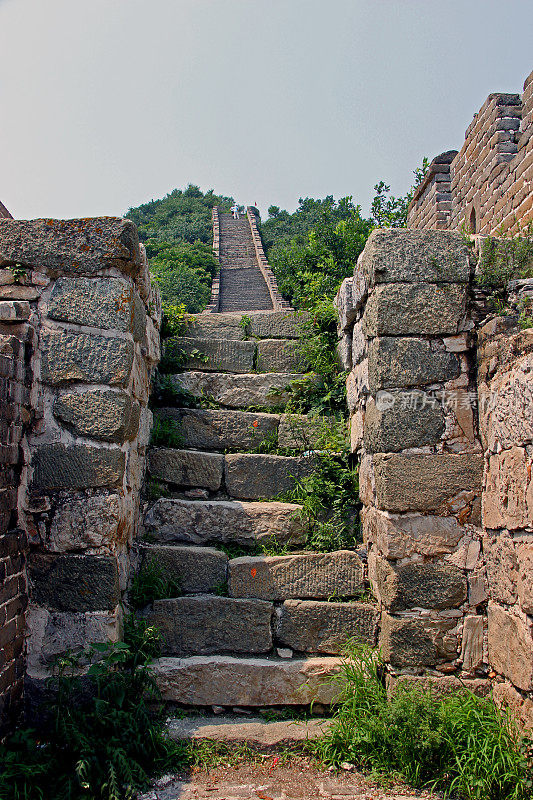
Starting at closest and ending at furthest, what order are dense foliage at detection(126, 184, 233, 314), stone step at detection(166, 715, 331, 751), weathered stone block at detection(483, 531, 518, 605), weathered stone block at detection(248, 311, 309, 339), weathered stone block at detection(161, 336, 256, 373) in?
weathered stone block at detection(483, 531, 518, 605)
stone step at detection(166, 715, 331, 751)
weathered stone block at detection(161, 336, 256, 373)
weathered stone block at detection(248, 311, 309, 339)
dense foliage at detection(126, 184, 233, 314)

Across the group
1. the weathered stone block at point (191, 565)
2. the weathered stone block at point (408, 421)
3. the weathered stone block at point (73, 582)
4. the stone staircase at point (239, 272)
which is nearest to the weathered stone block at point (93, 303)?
the weathered stone block at point (73, 582)

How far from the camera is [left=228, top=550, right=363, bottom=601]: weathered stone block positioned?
3.56m

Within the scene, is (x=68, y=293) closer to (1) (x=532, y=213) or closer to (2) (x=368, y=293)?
(2) (x=368, y=293)

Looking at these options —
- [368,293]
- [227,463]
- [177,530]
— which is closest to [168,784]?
[177,530]

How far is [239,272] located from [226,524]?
2212 centimetres

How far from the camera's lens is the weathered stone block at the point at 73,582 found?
3115 millimetres

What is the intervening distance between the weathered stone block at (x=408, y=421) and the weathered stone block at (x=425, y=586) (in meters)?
0.69

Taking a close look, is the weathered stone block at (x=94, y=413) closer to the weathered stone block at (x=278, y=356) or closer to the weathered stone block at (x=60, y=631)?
the weathered stone block at (x=60, y=631)

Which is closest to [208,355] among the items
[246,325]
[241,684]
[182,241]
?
[246,325]

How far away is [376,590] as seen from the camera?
11.3ft

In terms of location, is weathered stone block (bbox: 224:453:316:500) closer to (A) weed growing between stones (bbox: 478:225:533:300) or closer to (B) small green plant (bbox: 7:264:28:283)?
(A) weed growing between stones (bbox: 478:225:533:300)

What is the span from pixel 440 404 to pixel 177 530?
76.3 inches

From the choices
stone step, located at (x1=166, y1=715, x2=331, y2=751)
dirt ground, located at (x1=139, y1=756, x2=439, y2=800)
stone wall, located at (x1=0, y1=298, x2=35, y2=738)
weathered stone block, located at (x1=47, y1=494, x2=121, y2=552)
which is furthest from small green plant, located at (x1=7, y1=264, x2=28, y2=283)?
dirt ground, located at (x1=139, y1=756, x2=439, y2=800)

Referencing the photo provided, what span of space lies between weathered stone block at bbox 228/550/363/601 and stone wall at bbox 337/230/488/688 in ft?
0.77
